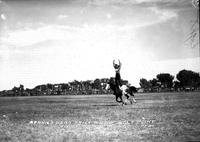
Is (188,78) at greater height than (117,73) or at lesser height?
greater

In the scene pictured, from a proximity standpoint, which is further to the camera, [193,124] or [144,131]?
[193,124]

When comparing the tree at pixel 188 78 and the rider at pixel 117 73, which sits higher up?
the tree at pixel 188 78

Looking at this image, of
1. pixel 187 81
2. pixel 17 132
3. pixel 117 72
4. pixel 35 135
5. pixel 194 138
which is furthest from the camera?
pixel 187 81

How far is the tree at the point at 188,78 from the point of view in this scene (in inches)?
7352

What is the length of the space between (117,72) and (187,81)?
6534 inches

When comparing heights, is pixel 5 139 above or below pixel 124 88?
below

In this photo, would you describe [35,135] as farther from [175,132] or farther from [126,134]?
[175,132]

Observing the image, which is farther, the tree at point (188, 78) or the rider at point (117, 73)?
the tree at point (188, 78)

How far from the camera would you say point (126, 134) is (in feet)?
36.3

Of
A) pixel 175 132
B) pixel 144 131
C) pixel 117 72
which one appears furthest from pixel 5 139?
pixel 117 72

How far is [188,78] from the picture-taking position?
7352 inches

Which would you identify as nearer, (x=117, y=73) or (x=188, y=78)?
(x=117, y=73)

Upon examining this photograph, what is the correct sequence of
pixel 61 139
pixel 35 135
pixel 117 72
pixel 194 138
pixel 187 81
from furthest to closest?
pixel 187 81 → pixel 117 72 → pixel 35 135 → pixel 61 139 → pixel 194 138

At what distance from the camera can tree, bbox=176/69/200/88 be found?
187 metres
